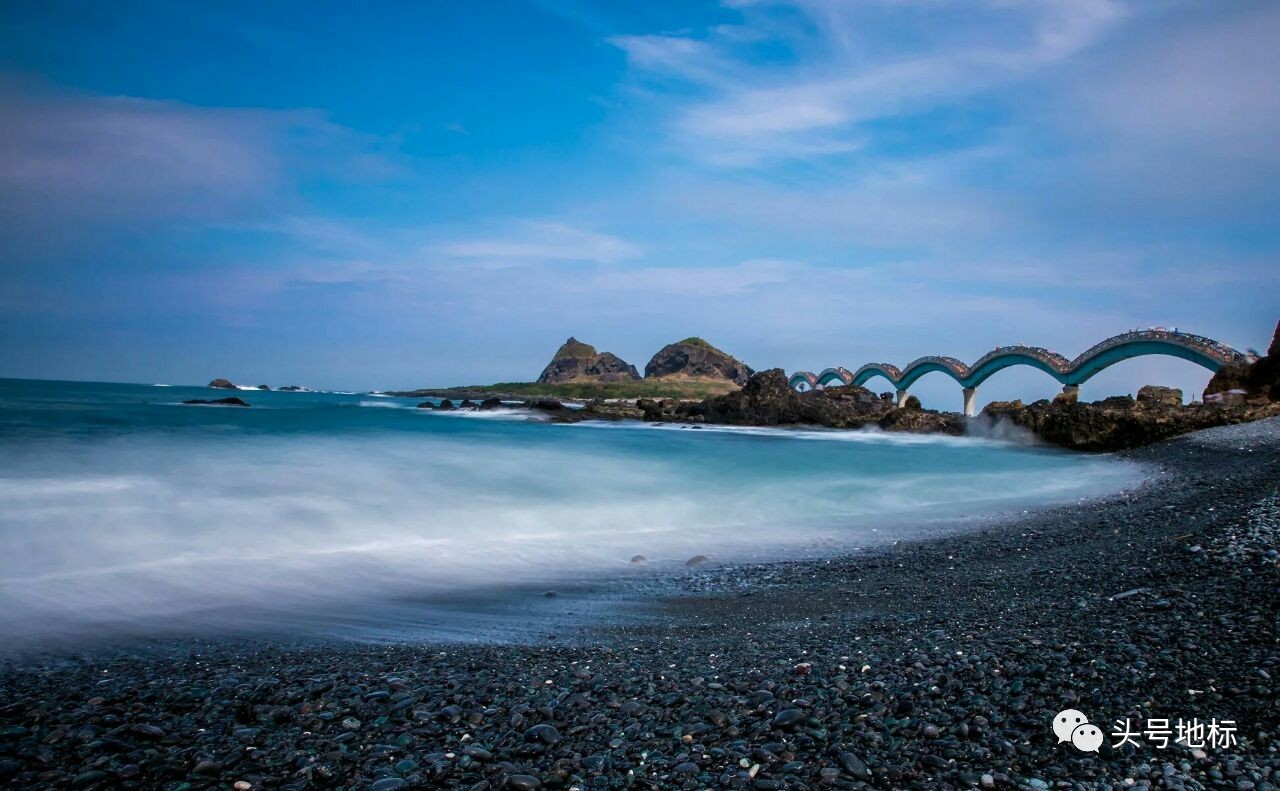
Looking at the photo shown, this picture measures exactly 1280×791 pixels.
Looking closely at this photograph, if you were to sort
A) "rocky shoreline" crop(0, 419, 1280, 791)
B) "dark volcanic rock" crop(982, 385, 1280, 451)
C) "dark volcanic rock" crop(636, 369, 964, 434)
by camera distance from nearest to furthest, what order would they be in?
"rocky shoreline" crop(0, 419, 1280, 791) < "dark volcanic rock" crop(982, 385, 1280, 451) < "dark volcanic rock" crop(636, 369, 964, 434)

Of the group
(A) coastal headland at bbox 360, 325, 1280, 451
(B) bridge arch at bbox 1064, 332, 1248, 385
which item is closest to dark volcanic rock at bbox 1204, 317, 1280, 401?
(A) coastal headland at bbox 360, 325, 1280, 451

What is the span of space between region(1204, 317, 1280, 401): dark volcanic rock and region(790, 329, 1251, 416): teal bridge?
630cm

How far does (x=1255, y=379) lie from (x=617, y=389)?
94.8m

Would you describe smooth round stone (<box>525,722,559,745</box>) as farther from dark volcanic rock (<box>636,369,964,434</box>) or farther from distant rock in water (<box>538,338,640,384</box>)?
distant rock in water (<box>538,338,640,384</box>)

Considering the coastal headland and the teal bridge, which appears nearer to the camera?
the coastal headland

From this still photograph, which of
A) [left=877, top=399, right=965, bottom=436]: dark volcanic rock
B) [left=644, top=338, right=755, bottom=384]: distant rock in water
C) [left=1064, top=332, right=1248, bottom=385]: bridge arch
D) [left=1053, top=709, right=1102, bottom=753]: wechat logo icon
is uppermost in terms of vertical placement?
[left=644, top=338, right=755, bottom=384]: distant rock in water

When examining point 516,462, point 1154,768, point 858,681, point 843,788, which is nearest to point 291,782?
point 843,788

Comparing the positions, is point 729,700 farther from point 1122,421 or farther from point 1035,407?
point 1035,407

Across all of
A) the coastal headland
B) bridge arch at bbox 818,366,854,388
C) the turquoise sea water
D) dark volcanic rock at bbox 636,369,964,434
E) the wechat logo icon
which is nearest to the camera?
the wechat logo icon

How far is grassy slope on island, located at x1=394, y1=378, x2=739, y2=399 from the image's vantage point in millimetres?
111231

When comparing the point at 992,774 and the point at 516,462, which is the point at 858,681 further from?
the point at 516,462

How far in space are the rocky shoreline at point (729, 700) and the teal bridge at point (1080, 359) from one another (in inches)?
1609

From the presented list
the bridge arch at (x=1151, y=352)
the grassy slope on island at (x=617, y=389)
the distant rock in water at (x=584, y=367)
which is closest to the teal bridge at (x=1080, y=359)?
the bridge arch at (x=1151, y=352)

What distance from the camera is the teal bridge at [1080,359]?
126 ft
